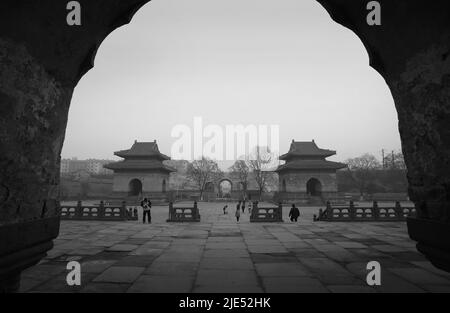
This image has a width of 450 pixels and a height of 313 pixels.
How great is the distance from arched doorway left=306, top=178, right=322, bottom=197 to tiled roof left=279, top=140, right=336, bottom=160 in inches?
139

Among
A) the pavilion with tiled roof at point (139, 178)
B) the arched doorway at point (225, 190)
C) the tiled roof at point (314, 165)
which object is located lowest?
the arched doorway at point (225, 190)

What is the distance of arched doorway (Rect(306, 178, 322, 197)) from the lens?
116 feet

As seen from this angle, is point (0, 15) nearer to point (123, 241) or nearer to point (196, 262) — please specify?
point (196, 262)

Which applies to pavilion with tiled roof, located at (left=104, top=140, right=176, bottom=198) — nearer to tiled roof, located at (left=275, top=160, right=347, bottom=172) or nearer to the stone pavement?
tiled roof, located at (left=275, top=160, right=347, bottom=172)

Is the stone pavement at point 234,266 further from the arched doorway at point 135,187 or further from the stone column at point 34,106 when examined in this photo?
the arched doorway at point 135,187

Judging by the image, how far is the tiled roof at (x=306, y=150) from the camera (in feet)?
123

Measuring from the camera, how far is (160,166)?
3450cm

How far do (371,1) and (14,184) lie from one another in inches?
156

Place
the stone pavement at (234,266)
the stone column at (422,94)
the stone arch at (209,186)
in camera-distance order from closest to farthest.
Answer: the stone column at (422,94) < the stone pavement at (234,266) < the stone arch at (209,186)

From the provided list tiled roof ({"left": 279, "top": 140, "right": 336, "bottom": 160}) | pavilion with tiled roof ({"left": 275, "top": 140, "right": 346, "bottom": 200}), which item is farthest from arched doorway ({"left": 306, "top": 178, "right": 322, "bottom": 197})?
tiled roof ({"left": 279, "top": 140, "right": 336, "bottom": 160})

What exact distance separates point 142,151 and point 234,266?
33.8m

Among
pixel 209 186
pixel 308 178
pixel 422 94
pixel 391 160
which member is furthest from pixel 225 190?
pixel 422 94

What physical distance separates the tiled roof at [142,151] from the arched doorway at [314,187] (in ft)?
65.8

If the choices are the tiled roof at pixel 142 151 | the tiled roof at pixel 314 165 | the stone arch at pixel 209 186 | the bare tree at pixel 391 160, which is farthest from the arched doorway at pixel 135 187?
the bare tree at pixel 391 160
